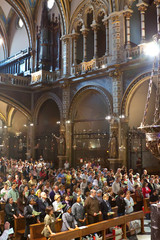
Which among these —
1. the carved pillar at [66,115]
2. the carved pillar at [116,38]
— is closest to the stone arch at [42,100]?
the carved pillar at [66,115]

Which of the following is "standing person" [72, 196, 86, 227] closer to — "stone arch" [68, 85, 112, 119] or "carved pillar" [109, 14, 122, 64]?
"stone arch" [68, 85, 112, 119]

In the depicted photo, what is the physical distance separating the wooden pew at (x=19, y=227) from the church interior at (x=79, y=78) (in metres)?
9.24

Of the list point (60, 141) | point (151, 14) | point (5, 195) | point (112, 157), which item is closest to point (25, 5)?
point (151, 14)

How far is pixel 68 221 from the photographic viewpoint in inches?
256

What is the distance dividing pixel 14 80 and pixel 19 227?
1603cm

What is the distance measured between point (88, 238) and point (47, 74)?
52.9 feet

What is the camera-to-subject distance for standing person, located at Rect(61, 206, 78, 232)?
6.42 metres

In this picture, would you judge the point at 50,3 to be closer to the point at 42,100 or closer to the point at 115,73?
the point at 42,100

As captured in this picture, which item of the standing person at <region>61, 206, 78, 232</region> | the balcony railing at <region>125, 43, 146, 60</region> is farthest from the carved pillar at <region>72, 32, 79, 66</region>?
the standing person at <region>61, 206, 78, 232</region>

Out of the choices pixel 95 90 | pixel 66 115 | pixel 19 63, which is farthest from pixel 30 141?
pixel 19 63

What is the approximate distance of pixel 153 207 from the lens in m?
4.31

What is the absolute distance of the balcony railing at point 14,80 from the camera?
20594 mm

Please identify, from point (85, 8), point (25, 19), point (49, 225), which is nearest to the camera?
point (49, 225)

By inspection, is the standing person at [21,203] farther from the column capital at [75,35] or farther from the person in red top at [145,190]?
the column capital at [75,35]
